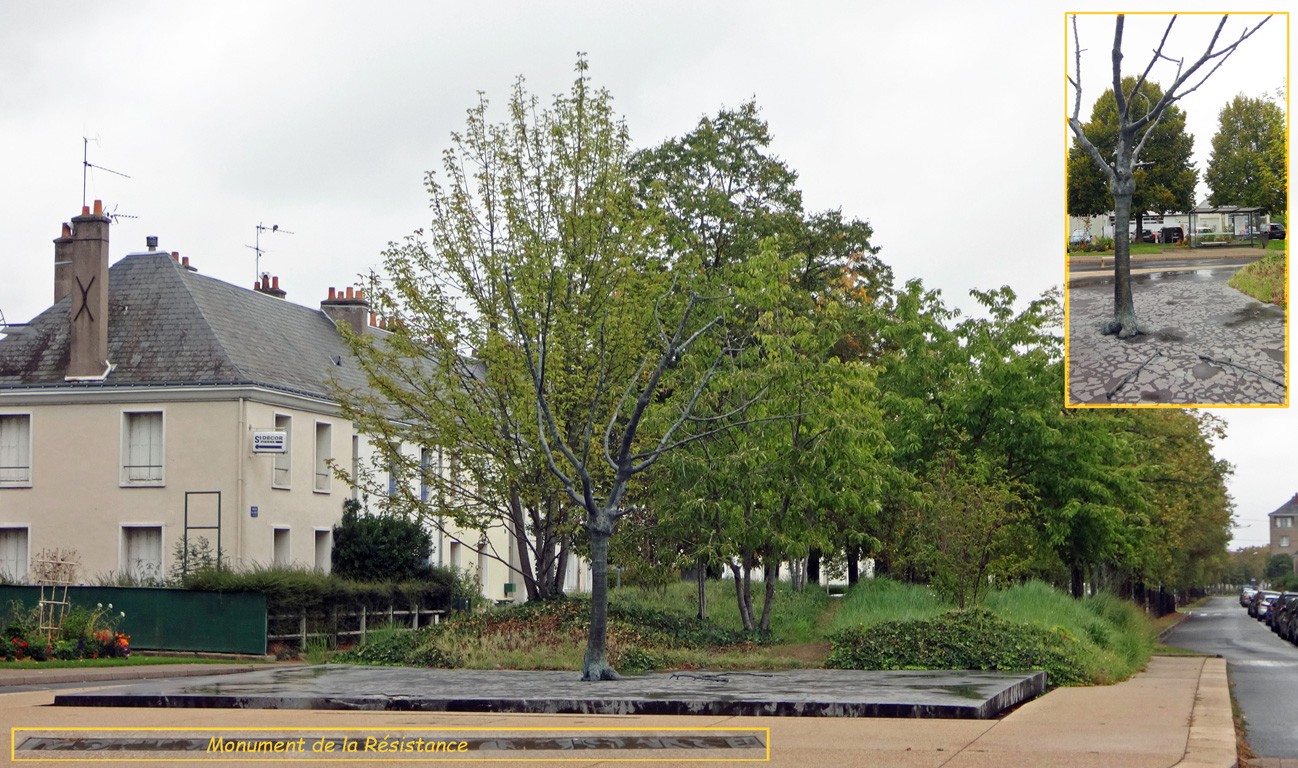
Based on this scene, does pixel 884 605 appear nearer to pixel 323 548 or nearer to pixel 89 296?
pixel 323 548

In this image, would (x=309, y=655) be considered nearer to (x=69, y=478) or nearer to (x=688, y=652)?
(x=688, y=652)

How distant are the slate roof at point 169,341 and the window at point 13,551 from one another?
12.1ft

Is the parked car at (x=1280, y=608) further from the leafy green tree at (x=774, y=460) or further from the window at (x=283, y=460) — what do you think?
the window at (x=283, y=460)

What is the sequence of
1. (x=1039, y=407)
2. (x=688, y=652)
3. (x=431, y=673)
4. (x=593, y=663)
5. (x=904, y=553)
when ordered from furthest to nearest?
(x=1039, y=407), (x=904, y=553), (x=688, y=652), (x=431, y=673), (x=593, y=663)

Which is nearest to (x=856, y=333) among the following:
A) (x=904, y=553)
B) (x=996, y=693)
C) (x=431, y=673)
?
(x=904, y=553)

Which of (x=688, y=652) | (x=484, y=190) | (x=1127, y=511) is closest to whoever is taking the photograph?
(x=688, y=652)

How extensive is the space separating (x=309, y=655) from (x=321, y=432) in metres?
15.0

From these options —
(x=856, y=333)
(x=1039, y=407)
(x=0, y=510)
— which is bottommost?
(x=0, y=510)

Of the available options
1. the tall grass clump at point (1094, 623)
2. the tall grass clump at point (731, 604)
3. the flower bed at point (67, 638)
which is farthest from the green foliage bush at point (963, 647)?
the flower bed at point (67, 638)

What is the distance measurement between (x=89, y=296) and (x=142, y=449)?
4.07m

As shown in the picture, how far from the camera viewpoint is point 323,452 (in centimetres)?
3991

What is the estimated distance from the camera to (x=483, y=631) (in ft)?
74.9

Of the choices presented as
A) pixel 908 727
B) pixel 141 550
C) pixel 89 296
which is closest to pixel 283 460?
pixel 141 550

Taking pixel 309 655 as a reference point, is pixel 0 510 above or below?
above
